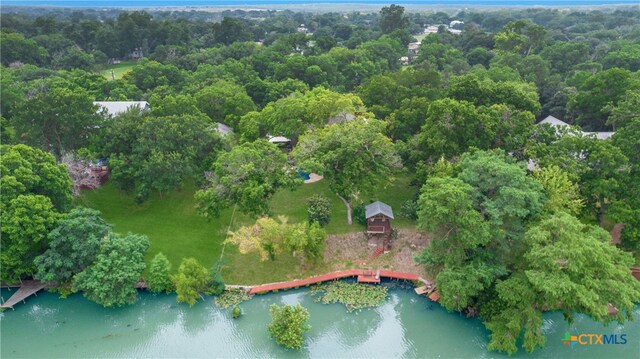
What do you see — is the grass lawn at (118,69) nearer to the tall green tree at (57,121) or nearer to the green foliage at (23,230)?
the tall green tree at (57,121)

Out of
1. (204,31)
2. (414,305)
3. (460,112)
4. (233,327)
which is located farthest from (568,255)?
(204,31)

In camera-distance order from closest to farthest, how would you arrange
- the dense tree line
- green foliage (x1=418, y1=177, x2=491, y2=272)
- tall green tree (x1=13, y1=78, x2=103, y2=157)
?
the dense tree line → green foliage (x1=418, y1=177, x2=491, y2=272) → tall green tree (x1=13, y1=78, x2=103, y2=157)

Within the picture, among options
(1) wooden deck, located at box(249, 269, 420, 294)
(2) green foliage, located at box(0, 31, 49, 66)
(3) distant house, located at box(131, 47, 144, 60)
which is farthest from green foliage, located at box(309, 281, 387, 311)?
(3) distant house, located at box(131, 47, 144, 60)

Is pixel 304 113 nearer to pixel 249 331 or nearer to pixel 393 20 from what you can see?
pixel 249 331

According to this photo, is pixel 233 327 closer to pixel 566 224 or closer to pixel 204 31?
pixel 566 224

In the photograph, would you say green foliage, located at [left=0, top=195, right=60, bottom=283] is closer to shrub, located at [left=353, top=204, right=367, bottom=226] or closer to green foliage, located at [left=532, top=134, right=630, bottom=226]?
shrub, located at [left=353, top=204, right=367, bottom=226]

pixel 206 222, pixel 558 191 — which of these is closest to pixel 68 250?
pixel 206 222
